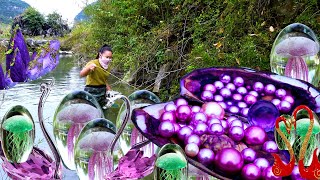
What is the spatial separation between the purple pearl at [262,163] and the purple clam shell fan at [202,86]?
0.61 ft

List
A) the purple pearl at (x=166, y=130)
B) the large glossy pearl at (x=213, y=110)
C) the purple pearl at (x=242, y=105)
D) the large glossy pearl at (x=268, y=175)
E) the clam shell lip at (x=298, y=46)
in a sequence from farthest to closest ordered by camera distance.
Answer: the clam shell lip at (x=298, y=46) → the purple pearl at (x=242, y=105) → the large glossy pearl at (x=213, y=110) → the purple pearl at (x=166, y=130) → the large glossy pearl at (x=268, y=175)

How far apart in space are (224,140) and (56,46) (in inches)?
17.6

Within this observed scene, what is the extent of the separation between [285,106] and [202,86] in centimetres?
24

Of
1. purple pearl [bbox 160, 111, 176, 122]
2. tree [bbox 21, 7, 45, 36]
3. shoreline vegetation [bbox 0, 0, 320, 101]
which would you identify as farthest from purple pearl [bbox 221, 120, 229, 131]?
shoreline vegetation [bbox 0, 0, 320, 101]

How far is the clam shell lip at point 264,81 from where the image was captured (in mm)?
1112

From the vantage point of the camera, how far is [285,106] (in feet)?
3.65

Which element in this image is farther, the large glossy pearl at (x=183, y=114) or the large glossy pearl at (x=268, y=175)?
the large glossy pearl at (x=183, y=114)

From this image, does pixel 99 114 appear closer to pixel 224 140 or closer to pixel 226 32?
pixel 224 140

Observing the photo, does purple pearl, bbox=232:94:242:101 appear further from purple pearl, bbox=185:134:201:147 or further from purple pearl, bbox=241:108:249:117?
purple pearl, bbox=185:134:201:147

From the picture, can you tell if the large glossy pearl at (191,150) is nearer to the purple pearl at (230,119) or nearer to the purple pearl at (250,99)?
the purple pearl at (230,119)

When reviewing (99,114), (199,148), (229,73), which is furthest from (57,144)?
(229,73)

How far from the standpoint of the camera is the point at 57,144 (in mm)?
998

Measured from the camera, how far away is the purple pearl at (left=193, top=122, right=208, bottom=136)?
944mm

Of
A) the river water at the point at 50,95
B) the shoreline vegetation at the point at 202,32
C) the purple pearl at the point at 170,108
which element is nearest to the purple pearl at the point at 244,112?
the purple pearl at the point at 170,108
